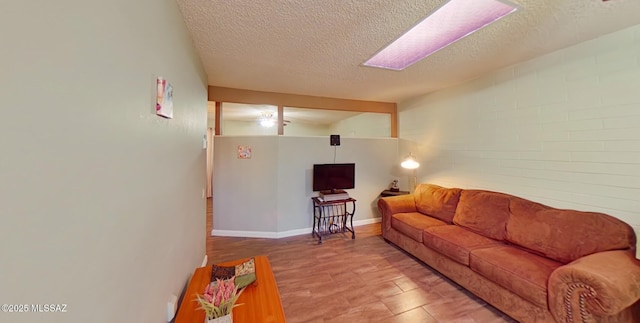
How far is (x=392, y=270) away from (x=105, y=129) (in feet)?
9.32

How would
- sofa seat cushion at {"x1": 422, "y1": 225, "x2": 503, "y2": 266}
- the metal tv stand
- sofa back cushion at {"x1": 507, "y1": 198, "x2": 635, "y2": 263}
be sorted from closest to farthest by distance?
sofa back cushion at {"x1": 507, "y1": 198, "x2": 635, "y2": 263}, sofa seat cushion at {"x1": 422, "y1": 225, "x2": 503, "y2": 266}, the metal tv stand

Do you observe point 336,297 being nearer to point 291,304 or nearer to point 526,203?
point 291,304

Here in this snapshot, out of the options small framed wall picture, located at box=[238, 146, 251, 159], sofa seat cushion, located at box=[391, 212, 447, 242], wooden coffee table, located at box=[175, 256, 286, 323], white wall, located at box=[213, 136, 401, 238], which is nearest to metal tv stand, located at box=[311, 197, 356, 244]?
white wall, located at box=[213, 136, 401, 238]

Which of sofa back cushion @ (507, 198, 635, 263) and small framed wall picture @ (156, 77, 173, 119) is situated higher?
small framed wall picture @ (156, 77, 173, 119)

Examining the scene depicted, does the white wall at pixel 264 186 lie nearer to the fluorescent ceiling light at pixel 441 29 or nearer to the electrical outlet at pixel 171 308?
the fluorescent ceiling light at pixel 441 29

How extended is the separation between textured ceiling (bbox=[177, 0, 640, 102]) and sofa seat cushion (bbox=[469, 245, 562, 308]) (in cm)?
201

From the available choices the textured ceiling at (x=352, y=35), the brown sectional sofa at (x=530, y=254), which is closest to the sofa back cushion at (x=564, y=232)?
the brown sectional sofa at (x=530, y=254)

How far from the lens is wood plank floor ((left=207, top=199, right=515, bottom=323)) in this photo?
1.95 m

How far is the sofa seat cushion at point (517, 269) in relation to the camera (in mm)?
1693

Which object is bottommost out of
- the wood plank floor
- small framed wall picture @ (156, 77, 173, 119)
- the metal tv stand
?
the wood plank floor

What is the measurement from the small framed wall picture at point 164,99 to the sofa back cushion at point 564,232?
322 centimetres

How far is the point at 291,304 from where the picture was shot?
2080 millimetres

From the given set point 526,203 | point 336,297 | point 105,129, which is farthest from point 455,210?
point 105,129

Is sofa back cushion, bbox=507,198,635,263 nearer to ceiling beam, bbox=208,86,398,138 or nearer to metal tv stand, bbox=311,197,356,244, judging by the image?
metal tv stand, bbox=311,197,356,244
